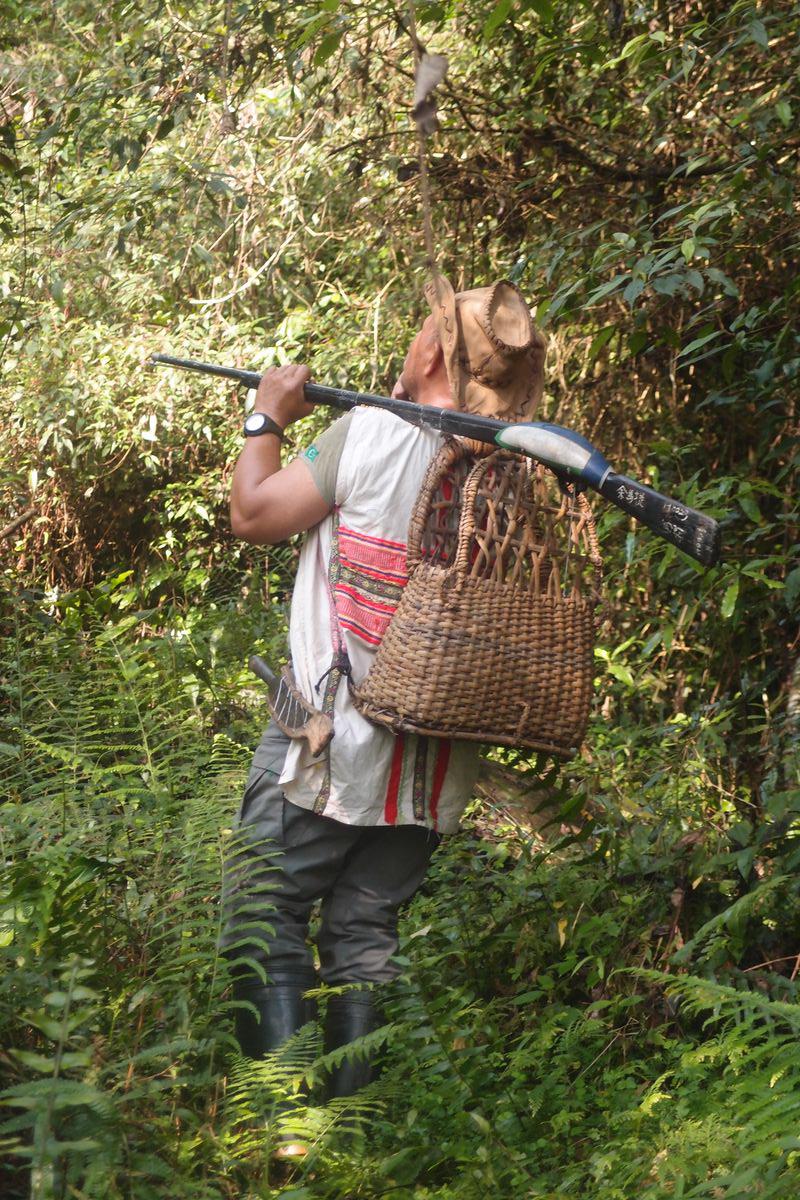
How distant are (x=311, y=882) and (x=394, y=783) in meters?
0.32

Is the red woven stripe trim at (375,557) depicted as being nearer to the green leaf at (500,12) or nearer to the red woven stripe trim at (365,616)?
the red woven stripe trim at (365,616)

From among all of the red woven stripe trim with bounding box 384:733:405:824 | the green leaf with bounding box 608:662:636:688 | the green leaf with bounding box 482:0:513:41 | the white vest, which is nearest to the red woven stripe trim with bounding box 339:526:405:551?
the white vest

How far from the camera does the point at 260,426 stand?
3416 millimetres

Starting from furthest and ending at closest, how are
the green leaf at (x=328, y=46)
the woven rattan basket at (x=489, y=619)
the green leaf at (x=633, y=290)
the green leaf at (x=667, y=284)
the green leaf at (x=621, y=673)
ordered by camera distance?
the green leaf at (x=621, y=673), the green leaf at (x=667, y=284), the green leaf at (x=633, y=290), the green leaf at (x=328, y=46), the woven rattan basket at (x=489, y=619)

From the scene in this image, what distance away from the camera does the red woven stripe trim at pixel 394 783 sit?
331 cm

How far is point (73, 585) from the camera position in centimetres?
970

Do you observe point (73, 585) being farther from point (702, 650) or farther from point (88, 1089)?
point (88, 1089)

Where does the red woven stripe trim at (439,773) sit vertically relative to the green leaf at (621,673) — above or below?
above

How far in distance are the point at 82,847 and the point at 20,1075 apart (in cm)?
123

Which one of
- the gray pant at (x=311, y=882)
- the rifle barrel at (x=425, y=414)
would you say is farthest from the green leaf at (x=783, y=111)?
the gray pant at (x=311, y=882)

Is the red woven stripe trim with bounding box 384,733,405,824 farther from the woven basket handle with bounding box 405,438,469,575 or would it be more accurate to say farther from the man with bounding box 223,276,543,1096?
the woven basket handle with bounding box 405,438,469,575

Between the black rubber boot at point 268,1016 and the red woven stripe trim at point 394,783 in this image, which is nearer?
the black rubber boot at point 268,1016

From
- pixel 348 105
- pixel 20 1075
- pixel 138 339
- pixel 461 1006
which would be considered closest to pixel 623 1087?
pixel 461 1006

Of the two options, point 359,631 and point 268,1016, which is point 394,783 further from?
point 268,1016
